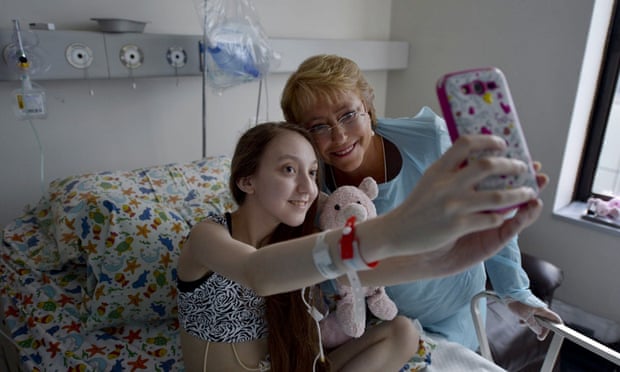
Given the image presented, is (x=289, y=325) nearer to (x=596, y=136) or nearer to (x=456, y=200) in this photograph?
(x=456, y=200)

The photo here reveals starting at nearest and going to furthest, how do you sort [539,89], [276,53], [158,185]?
[158,185] < [276,53] < [539,89]

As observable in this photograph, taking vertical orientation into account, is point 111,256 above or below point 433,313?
above

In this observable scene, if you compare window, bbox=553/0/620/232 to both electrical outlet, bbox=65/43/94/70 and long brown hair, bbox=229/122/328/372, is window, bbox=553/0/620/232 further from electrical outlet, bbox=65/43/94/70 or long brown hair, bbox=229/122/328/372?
electrical outlet, bbox=65/43/94/70

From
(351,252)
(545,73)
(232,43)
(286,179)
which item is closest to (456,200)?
(351,252)

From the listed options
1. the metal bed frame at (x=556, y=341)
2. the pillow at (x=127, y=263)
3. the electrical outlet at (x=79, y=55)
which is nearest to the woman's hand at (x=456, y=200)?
the metal bed frame at (x=556, y=341)

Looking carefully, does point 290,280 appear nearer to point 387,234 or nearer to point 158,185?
point 387,234

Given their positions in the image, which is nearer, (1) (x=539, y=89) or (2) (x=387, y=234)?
(2) (x=387, y=234)

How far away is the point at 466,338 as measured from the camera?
1521mm

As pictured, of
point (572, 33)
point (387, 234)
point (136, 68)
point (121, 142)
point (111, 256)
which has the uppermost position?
point (572, 33)

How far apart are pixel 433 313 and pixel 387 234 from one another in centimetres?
95

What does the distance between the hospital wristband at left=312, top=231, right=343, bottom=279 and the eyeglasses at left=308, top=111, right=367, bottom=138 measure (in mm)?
599

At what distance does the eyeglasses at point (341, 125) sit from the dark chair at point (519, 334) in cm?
103

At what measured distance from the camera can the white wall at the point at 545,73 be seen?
Result: 216 centimetres

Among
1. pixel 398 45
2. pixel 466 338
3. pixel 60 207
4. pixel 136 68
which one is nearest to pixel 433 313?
pixel 466 338
